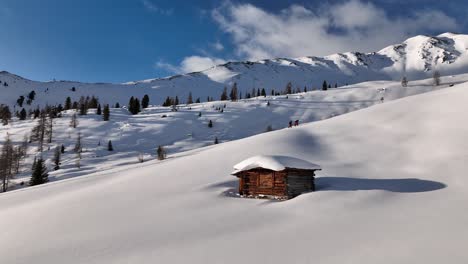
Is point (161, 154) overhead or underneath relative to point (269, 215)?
underneath

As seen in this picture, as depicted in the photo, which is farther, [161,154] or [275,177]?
[161,154]

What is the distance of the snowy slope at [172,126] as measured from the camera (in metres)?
67.9

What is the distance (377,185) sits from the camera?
20375 millimetres

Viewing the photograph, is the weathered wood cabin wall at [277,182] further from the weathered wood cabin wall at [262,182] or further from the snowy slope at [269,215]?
the snowy slope at [269,215]

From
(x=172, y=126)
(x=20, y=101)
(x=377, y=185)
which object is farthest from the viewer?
(x=20, y=101)

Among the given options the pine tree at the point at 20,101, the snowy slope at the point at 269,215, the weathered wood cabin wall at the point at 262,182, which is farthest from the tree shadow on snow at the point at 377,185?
the pine tree at the point at 20,101

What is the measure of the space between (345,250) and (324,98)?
11758 centimetres

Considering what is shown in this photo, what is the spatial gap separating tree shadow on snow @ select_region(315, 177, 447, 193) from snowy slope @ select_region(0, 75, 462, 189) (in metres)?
38.2

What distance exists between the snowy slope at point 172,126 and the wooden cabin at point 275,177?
121 ft

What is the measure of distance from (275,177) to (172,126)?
7280cm

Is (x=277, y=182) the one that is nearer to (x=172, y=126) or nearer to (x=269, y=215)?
(x=269, y=215)

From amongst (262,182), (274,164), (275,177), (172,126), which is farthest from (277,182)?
(172,126)

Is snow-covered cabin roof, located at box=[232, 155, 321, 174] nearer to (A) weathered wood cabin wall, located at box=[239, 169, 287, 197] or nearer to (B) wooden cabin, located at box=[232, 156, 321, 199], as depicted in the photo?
(B) wooden cabin, located at box=[232, 156, 321, 199]

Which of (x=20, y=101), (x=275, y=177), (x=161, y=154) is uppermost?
(x=20, y=101)
